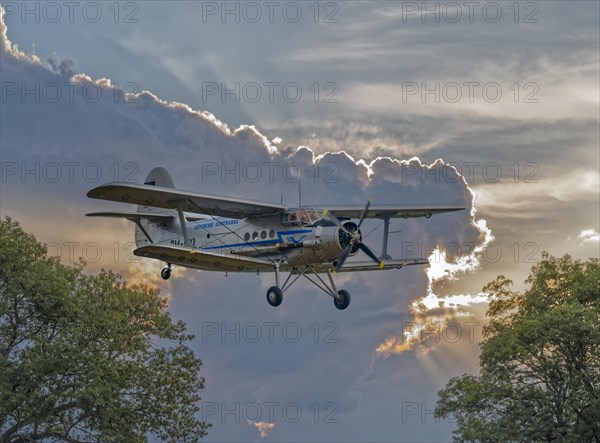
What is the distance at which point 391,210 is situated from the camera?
185 ft

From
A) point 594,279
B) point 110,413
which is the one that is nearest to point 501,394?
point 594,279

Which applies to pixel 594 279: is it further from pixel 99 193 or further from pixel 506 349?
pixel 99 193

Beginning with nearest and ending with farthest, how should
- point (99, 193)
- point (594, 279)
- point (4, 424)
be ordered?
point (99, 193)
point (4, 424)
point (594, 279)

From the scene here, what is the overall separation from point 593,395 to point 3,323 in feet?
95.1

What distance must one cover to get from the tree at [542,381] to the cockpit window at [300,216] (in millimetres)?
12039

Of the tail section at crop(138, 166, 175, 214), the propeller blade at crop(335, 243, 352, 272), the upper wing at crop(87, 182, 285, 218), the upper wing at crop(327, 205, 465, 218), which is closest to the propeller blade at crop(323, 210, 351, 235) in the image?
the propeller blade at crop(335, 243, 352, 272)

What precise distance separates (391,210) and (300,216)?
333 inches

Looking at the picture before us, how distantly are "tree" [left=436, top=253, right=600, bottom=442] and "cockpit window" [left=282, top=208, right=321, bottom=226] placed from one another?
39.5 ft

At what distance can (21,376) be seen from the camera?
50312 mm

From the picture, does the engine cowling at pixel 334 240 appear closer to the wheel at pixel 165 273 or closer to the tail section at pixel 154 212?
the wheel at pixel 165 273

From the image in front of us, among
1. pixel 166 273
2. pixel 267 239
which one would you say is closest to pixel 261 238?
pixel 267 239

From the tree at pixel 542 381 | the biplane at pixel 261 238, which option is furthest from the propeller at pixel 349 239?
the tree at pixel 542 381

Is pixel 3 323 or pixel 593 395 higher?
pixel 3 323

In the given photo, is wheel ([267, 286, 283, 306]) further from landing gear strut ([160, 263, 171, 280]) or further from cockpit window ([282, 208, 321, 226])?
landing gear strut ([160, 263, 171, 280])
